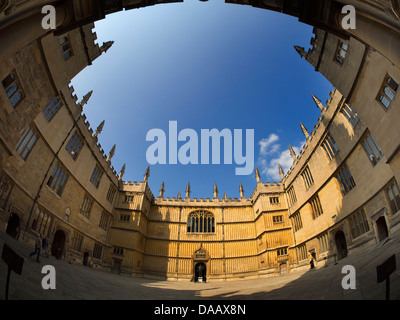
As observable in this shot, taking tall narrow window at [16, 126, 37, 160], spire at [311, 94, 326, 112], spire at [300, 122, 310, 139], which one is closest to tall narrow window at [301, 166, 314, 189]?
spire at [300, 122, 310, 139]

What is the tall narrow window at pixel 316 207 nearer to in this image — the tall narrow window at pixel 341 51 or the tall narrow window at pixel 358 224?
the tall narrow window at pixel 358 224

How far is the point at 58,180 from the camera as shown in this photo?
16.9 metres

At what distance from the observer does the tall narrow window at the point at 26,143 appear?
41.5 ft

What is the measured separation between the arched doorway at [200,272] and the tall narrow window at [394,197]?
2318 cm

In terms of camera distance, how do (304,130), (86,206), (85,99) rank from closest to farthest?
(85,99) → (86,206) → (304,130)

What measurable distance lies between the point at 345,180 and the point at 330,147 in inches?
122

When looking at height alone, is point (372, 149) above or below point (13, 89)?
below

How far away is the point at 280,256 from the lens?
2406 cm

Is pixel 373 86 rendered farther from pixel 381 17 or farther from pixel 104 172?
pixel 104 172

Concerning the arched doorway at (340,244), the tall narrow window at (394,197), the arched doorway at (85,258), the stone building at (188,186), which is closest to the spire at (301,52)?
the stone building at (188,186)

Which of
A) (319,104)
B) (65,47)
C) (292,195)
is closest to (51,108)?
(65,47)

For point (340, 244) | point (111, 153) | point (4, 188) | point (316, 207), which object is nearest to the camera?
point (4, 188)

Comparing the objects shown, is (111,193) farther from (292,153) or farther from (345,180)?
(345,180)

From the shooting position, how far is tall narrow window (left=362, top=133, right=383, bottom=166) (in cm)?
1238
